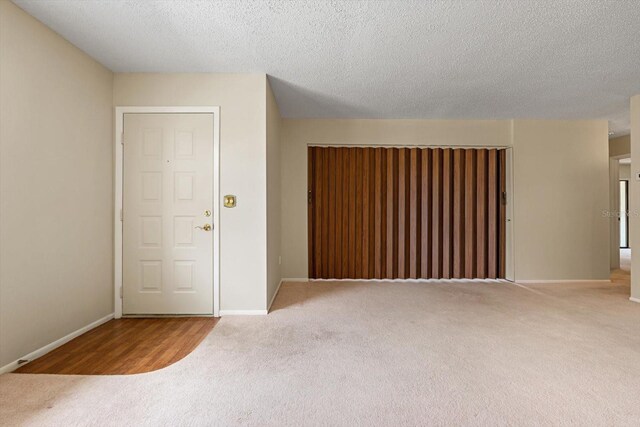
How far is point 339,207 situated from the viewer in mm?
4652

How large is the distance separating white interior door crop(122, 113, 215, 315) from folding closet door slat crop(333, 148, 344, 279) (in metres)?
2.10

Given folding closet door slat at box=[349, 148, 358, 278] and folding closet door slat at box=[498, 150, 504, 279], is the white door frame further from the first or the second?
folding closet door slat at box=[498, 150, 504, 279]

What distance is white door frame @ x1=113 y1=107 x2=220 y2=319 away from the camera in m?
3.04

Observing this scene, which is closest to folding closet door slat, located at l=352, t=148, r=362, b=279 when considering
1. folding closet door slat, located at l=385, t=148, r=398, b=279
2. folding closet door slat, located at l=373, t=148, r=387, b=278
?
folding closet door slat, located at l=373, t=148, r=387, b=278

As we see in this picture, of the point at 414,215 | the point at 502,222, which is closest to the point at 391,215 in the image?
the point at 414,215

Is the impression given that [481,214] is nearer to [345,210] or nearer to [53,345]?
[345,210]

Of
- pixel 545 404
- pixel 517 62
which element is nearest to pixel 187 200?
pixel 545 404

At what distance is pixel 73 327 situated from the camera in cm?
257

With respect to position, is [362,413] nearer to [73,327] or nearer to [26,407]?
[26,407]

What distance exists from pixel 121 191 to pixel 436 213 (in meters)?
4.19

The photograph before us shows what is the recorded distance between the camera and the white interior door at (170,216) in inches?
121

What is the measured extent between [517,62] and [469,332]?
2.55 metres

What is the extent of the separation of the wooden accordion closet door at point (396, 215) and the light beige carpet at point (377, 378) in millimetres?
1577

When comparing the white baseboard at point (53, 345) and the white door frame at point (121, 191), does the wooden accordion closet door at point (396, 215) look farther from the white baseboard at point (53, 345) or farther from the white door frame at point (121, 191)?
the white baseboard at point (53, 345)
